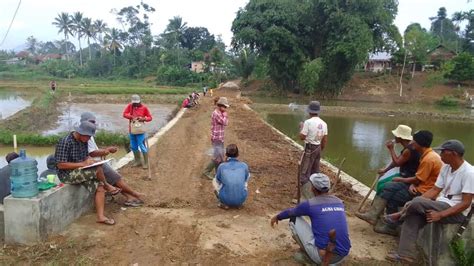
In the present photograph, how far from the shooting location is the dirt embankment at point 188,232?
4.12m

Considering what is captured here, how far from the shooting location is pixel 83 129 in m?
4.71

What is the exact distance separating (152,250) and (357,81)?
40514 mm

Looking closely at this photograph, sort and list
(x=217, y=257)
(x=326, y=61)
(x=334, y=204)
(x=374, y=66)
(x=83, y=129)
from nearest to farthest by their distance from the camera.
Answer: (x=334, y=204), (x=217, y=257), (x=83, y=129), (x=326, y=61), (x=374, y=66)

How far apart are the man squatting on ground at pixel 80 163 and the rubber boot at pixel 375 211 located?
10.5 ft

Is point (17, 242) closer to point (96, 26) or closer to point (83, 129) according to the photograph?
point (83, 129)

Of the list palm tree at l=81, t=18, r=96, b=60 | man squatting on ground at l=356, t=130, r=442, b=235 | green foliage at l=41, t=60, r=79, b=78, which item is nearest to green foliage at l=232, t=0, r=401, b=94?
green foliage at l=41, t=60, r=79, b=78

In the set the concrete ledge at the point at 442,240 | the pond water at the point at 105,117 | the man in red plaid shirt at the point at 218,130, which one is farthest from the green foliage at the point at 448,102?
the concrete ledge at the point at 442,240

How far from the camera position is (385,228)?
489 centimetres

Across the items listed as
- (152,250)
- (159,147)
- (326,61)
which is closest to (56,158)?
(152,250)

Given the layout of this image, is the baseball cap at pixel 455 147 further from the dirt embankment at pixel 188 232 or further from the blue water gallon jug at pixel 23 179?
the blue water gallon jug at pixel 23 179

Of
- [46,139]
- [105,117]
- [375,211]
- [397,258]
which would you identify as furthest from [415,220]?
[105,117]

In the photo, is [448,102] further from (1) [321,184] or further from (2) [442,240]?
(1) [321,184]

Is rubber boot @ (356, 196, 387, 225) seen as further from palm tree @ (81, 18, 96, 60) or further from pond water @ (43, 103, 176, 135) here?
palm tree @ (81, 18, 96, 60)

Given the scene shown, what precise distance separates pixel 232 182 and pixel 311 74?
3111cm
